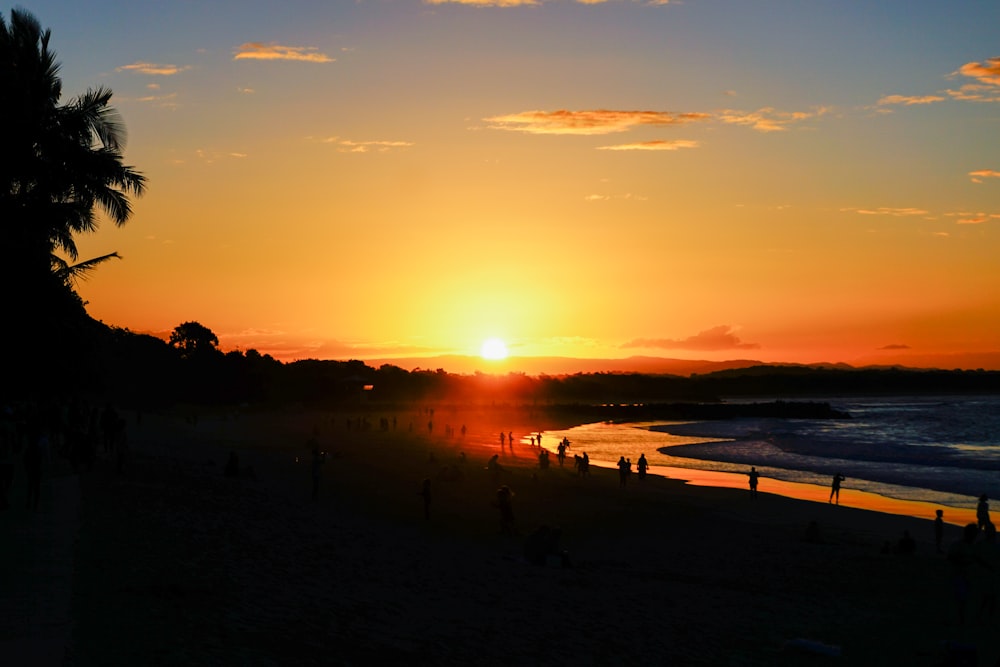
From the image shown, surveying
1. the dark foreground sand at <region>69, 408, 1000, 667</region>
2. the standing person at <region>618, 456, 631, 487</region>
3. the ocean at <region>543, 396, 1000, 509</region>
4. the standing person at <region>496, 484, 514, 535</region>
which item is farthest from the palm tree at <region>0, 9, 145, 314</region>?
the ocean at <region>543, 396, 1000, 509</region>

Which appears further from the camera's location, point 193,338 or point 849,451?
point 193,338

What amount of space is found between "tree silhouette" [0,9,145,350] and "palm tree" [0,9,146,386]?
3 centimetres

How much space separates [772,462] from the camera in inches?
2039

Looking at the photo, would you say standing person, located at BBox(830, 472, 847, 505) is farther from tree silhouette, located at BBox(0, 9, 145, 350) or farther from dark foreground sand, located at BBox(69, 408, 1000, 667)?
tree silhouette, located at BBox(0, 9, 145, 350)

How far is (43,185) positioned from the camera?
86.2 feet

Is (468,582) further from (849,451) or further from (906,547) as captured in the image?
(849,451)

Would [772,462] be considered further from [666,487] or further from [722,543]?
[722,543]

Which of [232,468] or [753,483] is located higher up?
[232,468]

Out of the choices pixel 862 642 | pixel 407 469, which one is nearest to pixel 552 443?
pixel 407 469

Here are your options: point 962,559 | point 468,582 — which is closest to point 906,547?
point 962,559

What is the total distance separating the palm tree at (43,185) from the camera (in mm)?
24297

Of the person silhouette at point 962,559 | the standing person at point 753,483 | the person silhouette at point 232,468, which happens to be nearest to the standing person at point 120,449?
the person silhouette at point 232,468

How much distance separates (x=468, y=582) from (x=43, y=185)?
1829 centimetres

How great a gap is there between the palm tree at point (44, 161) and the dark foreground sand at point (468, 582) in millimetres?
6638
